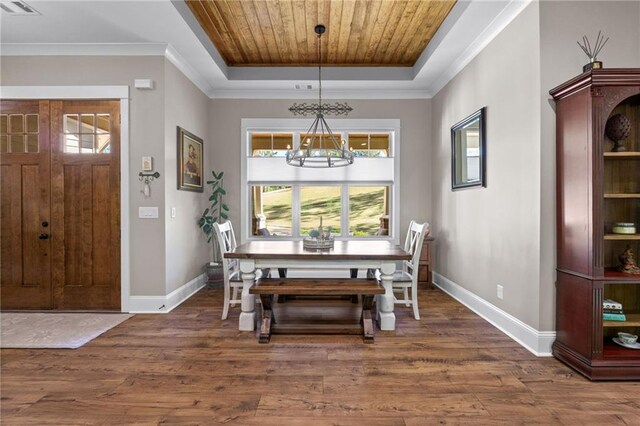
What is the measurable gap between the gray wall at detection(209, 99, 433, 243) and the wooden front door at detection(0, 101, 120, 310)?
169cm

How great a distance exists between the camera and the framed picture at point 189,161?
4141 mm

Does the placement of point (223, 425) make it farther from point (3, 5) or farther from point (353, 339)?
point (3, 5)

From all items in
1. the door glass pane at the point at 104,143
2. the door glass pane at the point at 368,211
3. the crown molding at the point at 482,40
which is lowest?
the door glass pane at the point at 368,211

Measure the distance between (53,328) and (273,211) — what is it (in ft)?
9.93

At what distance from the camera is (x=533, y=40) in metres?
2.73

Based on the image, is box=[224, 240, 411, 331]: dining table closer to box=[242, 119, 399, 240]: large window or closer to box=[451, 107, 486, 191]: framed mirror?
box=[451, 107, 486, 191]: framed mirror

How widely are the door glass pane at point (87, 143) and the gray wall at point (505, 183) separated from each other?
420 cm

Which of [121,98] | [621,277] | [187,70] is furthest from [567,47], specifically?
[121,98]

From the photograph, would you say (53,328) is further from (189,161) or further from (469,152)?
(469,152)

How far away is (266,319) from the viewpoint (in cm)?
306

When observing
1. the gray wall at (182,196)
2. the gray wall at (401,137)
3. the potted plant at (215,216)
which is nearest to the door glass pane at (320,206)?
the gray wall at (401,137)

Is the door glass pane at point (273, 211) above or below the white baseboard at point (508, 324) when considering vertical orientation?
above

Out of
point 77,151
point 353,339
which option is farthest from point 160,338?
point 77,151

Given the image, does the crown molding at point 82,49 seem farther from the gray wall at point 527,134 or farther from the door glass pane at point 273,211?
the gray wall at point 527,134
